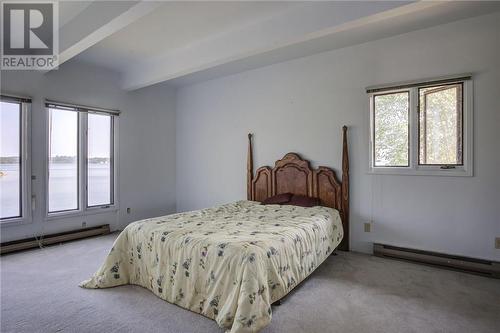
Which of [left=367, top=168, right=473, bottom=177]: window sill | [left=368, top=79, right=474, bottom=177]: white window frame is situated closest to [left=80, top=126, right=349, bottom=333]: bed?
[left=367, top=168, right=473, bottom=177]: window sill

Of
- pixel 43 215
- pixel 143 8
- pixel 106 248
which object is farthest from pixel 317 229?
pixel 43 215

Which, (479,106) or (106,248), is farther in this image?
(106,248)

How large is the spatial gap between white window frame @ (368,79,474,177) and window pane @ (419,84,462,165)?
55 millimetres

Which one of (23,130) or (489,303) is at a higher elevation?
(23,130)

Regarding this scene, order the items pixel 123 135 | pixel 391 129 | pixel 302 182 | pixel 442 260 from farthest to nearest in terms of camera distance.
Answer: pixel 123 135, pixel 302 182, pixel 391 129, pixel 442 260

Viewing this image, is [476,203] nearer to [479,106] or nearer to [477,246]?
[477,246]

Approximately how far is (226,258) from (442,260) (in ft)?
8.41

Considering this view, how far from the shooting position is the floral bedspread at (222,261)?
191cm

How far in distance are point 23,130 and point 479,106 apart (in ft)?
18.0

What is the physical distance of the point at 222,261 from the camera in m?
2.05

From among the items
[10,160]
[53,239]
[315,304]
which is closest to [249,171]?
[315,304]

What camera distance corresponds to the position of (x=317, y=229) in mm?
2873

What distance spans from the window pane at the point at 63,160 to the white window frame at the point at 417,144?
14.0ft

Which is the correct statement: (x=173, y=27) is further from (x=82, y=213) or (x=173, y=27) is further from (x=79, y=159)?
(x=82, y=213)
